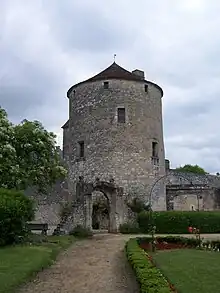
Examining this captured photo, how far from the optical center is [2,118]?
2278 centimetres

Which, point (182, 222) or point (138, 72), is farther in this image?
point (138, 72)

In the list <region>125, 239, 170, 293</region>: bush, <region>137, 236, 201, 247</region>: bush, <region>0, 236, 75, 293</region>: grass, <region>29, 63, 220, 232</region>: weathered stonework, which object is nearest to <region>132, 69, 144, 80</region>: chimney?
<region>29, 63, 220, 232</region>: weathered stonework

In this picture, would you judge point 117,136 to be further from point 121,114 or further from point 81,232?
point 81,232

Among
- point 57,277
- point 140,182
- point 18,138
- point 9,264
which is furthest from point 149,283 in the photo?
point 140,182

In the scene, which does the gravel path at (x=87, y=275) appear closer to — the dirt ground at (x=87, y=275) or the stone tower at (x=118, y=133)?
the dirt ground at (x=87, y=275)

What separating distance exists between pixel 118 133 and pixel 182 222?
8.22 meters

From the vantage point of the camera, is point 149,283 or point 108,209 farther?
point 108,209

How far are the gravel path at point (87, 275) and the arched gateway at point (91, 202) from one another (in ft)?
36.1

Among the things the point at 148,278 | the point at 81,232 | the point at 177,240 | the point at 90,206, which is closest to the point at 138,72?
the point at 90,206

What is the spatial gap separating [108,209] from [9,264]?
18803 mm

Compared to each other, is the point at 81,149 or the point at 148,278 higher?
the point at 81,149

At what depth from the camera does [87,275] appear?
1218cm

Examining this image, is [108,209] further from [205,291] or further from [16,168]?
[205,291]

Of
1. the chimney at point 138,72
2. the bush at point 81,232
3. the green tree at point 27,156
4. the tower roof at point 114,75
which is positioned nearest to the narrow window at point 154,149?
the tower roof at point 114,75
